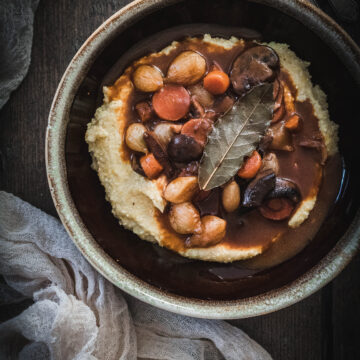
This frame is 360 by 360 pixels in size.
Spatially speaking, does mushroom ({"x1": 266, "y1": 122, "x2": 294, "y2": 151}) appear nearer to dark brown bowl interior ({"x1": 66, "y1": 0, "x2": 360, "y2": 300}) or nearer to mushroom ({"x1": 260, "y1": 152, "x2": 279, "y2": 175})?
mushroom ({"x1": 260, "y1": 152, "x2": 279, "y2": 175})

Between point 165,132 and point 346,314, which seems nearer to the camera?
point 165,132

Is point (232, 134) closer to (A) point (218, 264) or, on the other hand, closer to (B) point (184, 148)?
Answer: (B) point (184, 148)

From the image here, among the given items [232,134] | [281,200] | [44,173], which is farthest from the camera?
[44,173]

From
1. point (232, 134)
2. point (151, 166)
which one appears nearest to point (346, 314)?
point (232, 134)

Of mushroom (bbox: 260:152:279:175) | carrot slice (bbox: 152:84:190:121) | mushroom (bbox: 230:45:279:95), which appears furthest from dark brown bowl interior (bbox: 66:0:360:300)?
mushroom (bbox: 260:152:279:175)

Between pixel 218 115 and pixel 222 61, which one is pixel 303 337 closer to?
pixel 218 115

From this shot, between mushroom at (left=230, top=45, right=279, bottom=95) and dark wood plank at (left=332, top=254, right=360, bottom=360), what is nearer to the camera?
mushroom at (left=230, top=45, right=279, bottom=95)
